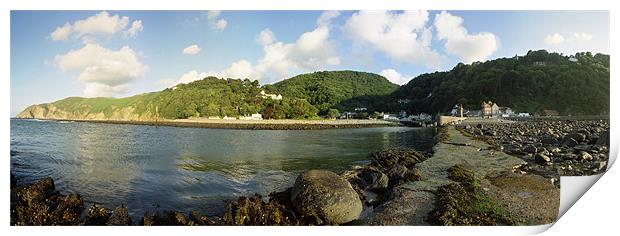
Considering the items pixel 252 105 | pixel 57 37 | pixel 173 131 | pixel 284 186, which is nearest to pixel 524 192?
pixel 284 186

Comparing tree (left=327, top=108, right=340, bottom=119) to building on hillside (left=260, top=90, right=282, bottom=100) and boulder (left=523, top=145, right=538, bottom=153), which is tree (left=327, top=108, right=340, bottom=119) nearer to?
building on hillside (left=260, top=90, right=282, bottom=100)

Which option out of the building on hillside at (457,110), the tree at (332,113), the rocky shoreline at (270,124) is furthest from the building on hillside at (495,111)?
the tree at (332,113)

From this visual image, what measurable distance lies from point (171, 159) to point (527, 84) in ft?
20.5

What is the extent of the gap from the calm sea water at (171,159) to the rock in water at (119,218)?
14cm

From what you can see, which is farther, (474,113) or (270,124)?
(270,124)

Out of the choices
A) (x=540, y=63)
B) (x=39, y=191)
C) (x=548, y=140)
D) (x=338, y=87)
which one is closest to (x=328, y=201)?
(x=338, y=87)

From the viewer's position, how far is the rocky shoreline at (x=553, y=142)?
7035 mm

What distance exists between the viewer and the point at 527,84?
25.1 feet

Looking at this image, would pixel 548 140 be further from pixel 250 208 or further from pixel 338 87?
pixel 250 208

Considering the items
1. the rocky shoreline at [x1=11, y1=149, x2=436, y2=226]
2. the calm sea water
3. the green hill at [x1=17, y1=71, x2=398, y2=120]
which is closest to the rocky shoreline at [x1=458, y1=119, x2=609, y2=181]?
the calm sea water

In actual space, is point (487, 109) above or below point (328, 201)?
above

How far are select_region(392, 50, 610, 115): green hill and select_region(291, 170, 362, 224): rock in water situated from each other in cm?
277

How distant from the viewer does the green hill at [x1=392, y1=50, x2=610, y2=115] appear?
6.98m

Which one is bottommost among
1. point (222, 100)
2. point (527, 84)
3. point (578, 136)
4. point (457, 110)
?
point (578, 136)
